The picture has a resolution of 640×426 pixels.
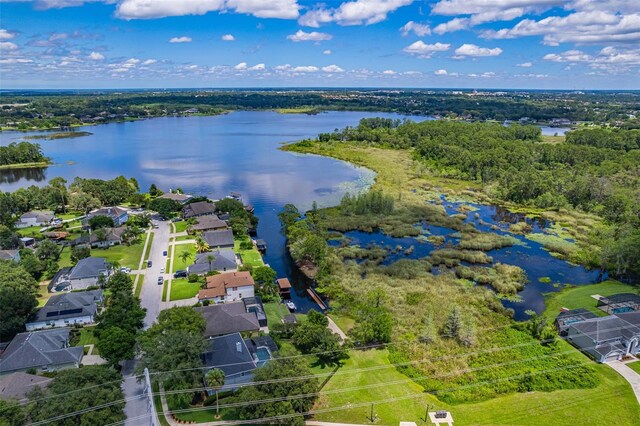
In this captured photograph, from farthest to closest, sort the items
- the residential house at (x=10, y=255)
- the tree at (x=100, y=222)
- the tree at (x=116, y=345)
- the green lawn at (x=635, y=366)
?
the tree at (x=100, y=222) → the residential house at (x=10, y=255) → the green lawn at (x=635, y=366) → the tree at (x=116, y=345)

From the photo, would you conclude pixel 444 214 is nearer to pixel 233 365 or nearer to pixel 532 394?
pixel 532 394

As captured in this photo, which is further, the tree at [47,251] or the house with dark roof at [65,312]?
the tree at [47,251]

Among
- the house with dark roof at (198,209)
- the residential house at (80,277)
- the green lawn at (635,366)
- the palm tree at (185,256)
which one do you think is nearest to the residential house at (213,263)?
the palm tree at (185,256)

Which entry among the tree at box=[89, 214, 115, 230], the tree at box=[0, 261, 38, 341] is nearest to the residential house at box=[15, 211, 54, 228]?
the tree at box=[89, 214, 115, 230]

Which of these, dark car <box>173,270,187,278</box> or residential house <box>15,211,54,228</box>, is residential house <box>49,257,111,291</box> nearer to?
dark car <box>173,270,187,278</box>

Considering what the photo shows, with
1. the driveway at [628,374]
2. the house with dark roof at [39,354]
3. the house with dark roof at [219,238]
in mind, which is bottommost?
the driveway at [628,374]

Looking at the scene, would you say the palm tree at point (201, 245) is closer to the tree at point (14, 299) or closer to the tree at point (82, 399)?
the tree at point (14, 299)

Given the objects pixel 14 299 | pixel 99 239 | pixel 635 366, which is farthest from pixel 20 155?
pixel 635 366
